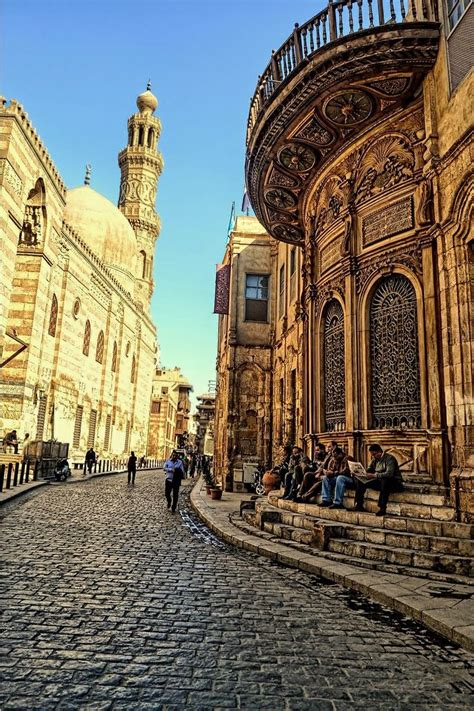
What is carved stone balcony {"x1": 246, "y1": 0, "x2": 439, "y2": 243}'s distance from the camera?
24.9 feet

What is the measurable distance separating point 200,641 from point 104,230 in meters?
40.5

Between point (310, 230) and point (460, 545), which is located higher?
point (310, 230)

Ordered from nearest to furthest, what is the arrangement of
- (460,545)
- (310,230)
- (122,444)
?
(460,545)
(310,230)
(122,444)

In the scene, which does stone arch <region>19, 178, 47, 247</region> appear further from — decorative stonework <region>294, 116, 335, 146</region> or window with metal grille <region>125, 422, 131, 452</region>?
window with metal grille <region>125, 422, 131, 452</region>

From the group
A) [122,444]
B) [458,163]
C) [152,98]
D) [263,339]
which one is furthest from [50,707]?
[152,98]

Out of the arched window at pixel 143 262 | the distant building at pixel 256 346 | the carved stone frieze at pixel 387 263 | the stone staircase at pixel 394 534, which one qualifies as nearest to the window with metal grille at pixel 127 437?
the arched window at pixel 143 262

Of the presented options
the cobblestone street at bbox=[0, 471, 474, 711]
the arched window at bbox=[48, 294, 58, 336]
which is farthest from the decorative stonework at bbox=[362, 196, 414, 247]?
the arched window at bbox=[48, 294, 58, 336]

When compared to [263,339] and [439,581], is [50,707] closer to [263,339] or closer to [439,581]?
[439,581]

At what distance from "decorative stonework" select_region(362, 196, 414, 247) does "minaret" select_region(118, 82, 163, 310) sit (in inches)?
1608

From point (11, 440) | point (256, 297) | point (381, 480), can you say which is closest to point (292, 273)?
point (256, 297)

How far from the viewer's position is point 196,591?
4.59 meters

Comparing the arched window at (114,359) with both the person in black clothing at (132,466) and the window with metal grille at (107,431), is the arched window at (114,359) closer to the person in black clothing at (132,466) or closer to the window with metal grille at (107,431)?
the window with metal grille at (107,431)

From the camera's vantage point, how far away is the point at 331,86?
820 centimetres

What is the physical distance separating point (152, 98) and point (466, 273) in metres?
56.0
